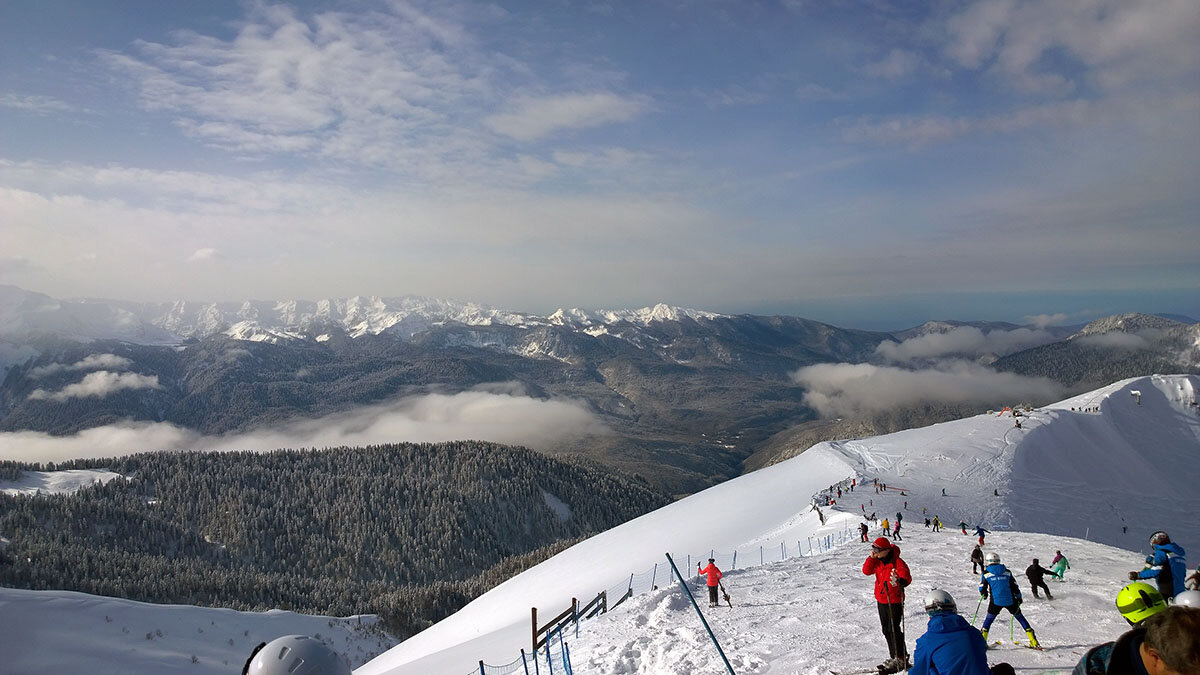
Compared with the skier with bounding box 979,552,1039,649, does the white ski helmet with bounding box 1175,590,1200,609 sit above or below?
above

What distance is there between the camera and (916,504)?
1847 inches

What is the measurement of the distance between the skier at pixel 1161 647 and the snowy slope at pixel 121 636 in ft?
226

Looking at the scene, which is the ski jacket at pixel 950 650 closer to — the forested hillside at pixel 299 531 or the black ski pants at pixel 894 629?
the black ski pants at pixel 894 629

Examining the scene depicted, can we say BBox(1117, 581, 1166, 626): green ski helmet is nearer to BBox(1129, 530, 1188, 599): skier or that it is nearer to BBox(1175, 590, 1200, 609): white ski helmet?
BBox(1175, 590, 1200, 609): white ski helmet

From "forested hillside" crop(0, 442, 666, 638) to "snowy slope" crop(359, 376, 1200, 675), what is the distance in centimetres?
6401

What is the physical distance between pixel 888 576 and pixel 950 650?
4152mm

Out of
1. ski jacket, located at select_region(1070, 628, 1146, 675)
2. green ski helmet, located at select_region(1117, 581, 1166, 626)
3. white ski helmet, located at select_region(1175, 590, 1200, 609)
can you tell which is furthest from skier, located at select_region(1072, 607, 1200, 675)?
green ski helmet, located at select_region(1117, 581, 1166, 626)

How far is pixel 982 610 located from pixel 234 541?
17708 cm

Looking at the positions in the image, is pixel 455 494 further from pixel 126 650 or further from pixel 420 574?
pixel 126 650

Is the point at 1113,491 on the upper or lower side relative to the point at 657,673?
lower

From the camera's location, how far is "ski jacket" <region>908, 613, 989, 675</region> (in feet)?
18.7

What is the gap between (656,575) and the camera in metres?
32.5

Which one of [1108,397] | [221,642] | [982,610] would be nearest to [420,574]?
[221,642]

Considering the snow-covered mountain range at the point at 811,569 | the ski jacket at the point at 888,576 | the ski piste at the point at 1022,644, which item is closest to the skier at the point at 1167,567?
the snow-covered mountain range at the point at 811,569
